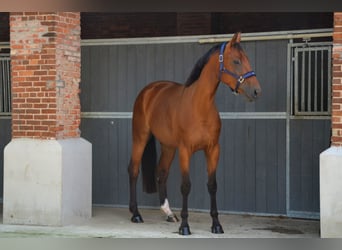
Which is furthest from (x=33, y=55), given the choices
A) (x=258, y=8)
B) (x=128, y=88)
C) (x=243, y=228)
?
(x=258, y=8)

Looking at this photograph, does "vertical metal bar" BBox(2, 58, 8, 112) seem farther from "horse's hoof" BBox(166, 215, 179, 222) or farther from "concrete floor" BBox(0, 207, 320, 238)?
"horse's hoof" BBox(166, 215, 179, 222)

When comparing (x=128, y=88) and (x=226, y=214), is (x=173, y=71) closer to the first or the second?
(x=128, y=88)

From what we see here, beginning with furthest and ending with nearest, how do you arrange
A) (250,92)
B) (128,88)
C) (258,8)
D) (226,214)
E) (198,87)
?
1. (128,88)
2. (226,214)
3. (198,87)
4. (250,92)
5. (258,8)

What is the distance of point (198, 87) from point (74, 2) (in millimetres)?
3718

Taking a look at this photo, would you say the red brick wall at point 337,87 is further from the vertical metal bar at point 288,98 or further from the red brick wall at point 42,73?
the red brick wall at point 42,73

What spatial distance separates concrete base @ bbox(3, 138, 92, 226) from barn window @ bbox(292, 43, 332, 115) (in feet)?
9.50

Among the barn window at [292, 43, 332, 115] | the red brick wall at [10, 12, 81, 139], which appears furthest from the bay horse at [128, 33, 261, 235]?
the barn window at [292, 43, 332, 115]

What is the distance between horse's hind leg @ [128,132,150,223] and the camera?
8.38 metres

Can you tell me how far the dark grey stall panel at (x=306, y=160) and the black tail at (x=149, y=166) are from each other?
5.89ft

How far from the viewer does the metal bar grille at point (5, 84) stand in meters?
9.64

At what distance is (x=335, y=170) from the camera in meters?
6.76

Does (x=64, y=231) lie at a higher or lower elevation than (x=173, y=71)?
lower

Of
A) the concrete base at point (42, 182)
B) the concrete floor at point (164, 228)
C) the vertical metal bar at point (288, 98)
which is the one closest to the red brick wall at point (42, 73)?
the concrete base at point (42, 182)

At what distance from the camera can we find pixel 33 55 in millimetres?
7984
